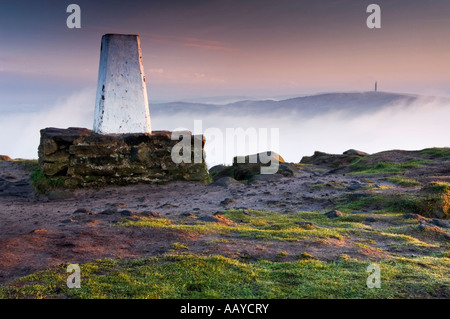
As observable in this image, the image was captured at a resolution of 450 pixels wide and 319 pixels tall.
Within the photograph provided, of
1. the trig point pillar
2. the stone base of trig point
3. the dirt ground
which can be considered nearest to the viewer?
the dirt ground

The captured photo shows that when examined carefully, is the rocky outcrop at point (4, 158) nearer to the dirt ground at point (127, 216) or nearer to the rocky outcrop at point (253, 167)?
the dirt ground at point (127, 216)

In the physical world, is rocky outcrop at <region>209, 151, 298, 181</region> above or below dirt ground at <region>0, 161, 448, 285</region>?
above

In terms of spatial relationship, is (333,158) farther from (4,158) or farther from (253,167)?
(4,158)

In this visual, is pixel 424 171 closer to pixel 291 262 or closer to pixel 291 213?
pixel 291 213

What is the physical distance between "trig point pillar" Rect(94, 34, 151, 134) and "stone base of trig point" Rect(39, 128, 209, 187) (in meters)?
0.52

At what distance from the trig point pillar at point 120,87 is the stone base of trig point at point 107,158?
520mm

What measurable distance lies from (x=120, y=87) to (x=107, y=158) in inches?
94.1

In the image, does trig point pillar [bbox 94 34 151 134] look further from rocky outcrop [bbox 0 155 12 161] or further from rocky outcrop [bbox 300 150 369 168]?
rocky outcrop [bbox 300 150 369 168]

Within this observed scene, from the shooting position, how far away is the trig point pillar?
526 inches

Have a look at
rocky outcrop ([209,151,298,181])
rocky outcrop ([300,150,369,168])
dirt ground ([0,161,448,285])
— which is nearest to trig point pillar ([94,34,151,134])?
dirt ground ([0,161,448,285])

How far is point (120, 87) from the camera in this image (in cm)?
1347

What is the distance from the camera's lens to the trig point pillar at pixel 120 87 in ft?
43.9

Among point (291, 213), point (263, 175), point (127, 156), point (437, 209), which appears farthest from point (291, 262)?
point (263, 175)
